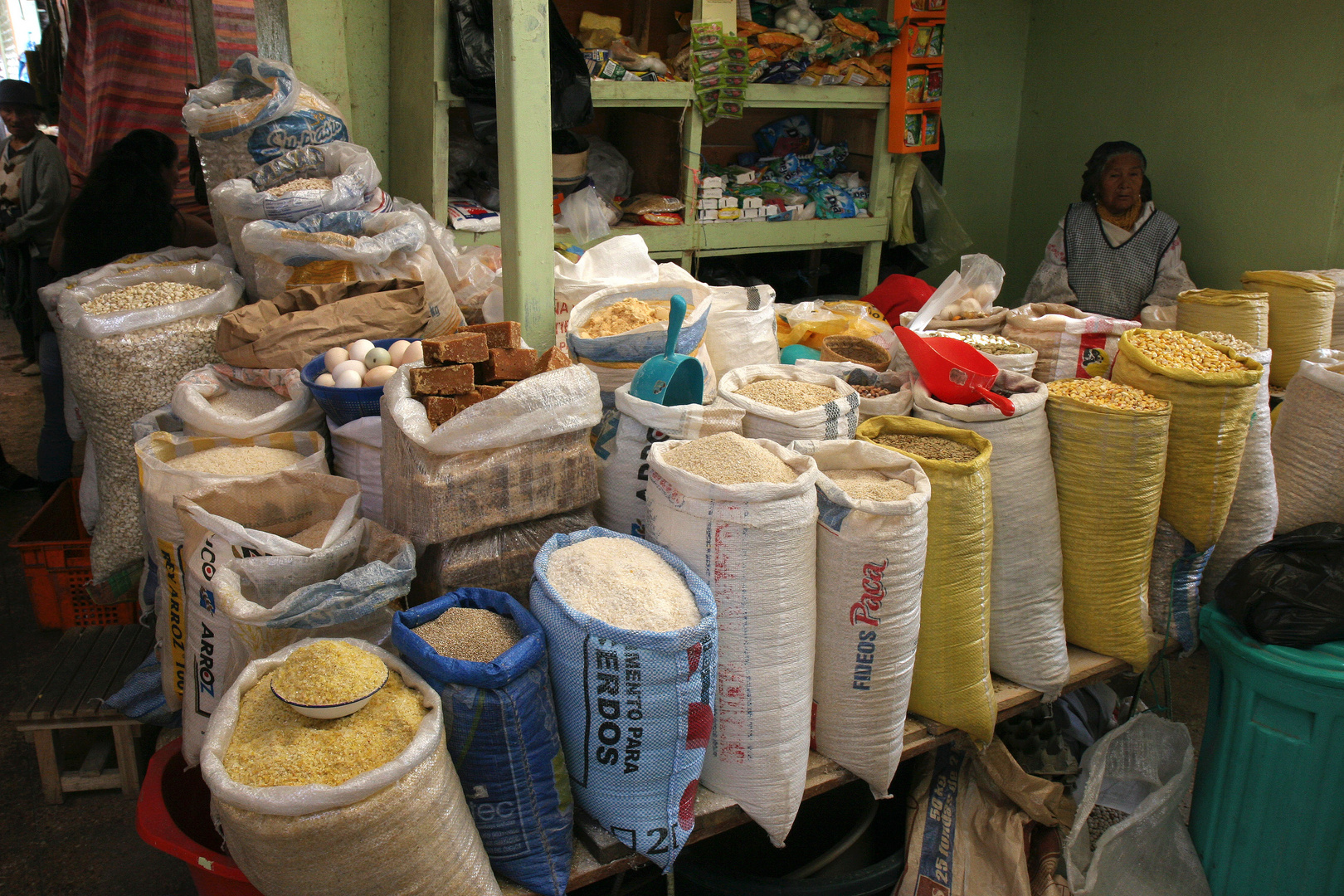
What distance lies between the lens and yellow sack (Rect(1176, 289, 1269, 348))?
2.83 metres

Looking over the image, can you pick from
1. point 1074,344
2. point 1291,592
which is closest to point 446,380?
point 1074,344

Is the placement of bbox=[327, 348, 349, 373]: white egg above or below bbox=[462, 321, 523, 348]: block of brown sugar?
below

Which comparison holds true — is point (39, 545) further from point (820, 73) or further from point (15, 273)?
point (15, 273)

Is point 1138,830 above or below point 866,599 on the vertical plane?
below

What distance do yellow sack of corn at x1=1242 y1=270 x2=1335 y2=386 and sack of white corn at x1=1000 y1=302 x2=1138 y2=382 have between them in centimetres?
117

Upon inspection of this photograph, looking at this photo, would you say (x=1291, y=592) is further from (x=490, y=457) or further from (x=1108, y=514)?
(x=490, y=457)

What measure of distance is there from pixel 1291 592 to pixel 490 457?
66.9 inches

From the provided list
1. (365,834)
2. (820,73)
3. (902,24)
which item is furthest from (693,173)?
(365,834)

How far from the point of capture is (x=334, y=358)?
2031 millimetres

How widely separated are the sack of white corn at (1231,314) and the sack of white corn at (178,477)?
9.12 feet

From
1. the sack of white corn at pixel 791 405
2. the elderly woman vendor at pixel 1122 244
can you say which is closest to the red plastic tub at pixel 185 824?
the sack of white corn at pixel 791 405

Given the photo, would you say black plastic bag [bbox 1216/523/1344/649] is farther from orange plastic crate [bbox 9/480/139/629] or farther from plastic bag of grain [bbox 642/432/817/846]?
orange plastic crate [bbox 9/480/139/629]

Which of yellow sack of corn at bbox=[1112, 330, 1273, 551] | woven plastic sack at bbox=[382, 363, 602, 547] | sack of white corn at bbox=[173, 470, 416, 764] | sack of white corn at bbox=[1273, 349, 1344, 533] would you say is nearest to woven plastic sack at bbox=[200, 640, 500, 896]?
sack of white corn at bbox=[173, 470, 416, 764]

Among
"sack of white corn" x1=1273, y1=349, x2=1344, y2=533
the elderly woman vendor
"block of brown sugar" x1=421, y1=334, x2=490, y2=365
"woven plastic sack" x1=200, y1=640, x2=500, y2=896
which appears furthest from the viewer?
the elderly woman vendor
